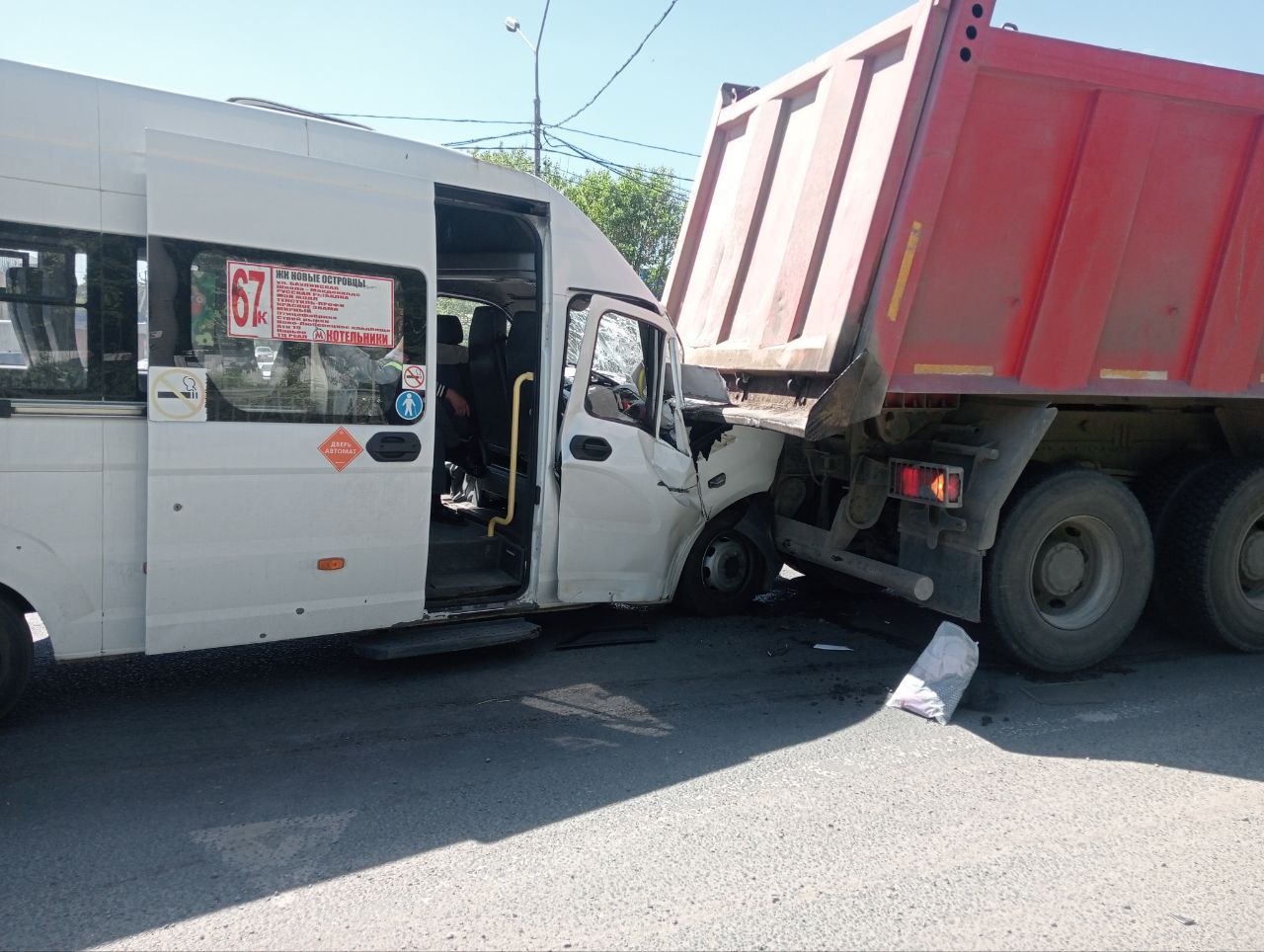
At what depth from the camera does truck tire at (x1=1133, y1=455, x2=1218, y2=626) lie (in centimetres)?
607

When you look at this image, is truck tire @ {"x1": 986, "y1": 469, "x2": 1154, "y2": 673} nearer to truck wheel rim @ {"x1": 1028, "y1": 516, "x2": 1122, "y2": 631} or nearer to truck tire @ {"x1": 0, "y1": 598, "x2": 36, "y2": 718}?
truck wheel rim @ {"x1": 1028, "y1": 516, "x2": 1122, "y2": 631}

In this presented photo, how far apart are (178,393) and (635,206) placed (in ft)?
72.8

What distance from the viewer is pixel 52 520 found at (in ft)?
12.9

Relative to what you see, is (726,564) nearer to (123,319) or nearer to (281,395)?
(281,395)

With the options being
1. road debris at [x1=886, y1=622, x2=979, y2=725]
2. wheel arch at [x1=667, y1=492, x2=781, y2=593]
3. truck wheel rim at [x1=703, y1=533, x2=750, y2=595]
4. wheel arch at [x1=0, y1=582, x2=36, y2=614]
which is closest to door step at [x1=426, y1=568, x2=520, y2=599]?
wheel arch at [x1=667, y1=492, x2=781, y2=593]

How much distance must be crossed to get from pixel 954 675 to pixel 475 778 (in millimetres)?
2503

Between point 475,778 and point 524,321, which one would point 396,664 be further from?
point 524,321

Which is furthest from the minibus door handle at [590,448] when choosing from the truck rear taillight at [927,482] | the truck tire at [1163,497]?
the truck tire at [1163,497]

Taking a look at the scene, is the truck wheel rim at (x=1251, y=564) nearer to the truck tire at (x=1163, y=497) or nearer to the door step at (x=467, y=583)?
the truck tire at (x=1163, y=497)

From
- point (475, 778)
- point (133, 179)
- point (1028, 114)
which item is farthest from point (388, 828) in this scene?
point (1028, 114)

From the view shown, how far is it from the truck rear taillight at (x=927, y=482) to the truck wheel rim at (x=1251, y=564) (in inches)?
94.8

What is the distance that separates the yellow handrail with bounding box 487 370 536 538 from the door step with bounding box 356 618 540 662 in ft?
2.15

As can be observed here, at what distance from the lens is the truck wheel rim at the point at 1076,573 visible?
17.9ft

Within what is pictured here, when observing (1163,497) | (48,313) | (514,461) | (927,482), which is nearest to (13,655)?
(48,313)
